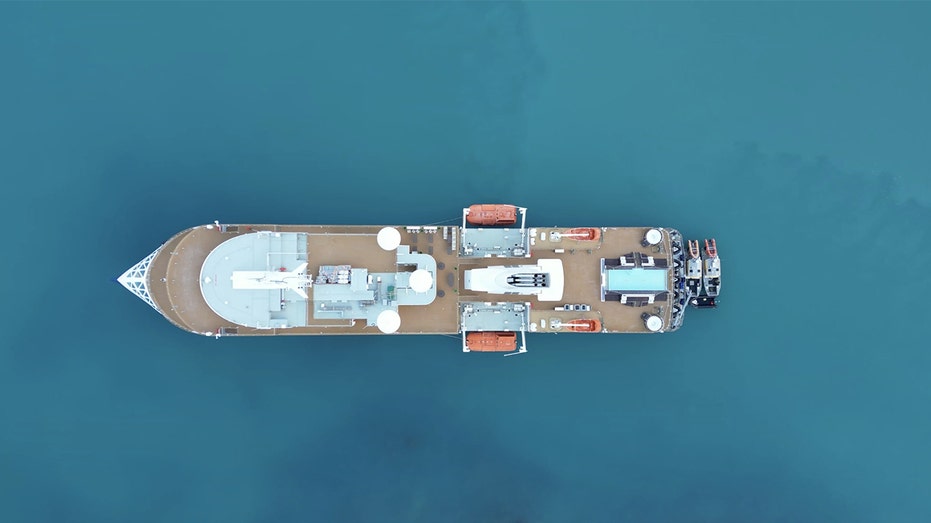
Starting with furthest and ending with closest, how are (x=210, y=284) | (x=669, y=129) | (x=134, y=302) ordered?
(x=669, y=129) < (x=134, y=302) < (x=210, y=284)

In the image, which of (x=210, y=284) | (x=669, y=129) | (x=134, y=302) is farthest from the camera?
(x=669, y=129)

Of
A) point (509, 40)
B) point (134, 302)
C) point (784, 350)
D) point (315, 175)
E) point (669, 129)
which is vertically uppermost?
point (509, 40)

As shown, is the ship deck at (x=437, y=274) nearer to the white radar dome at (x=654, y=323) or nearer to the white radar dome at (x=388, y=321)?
the white radar dome at (x=654, y=323)

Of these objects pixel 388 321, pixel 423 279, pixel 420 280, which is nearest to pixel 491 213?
pixel 423 279

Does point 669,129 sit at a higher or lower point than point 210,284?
higher

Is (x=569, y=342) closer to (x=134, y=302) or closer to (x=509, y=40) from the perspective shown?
(x=509, y=40)

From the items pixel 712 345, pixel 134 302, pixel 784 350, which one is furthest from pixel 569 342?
pixel 134 302
